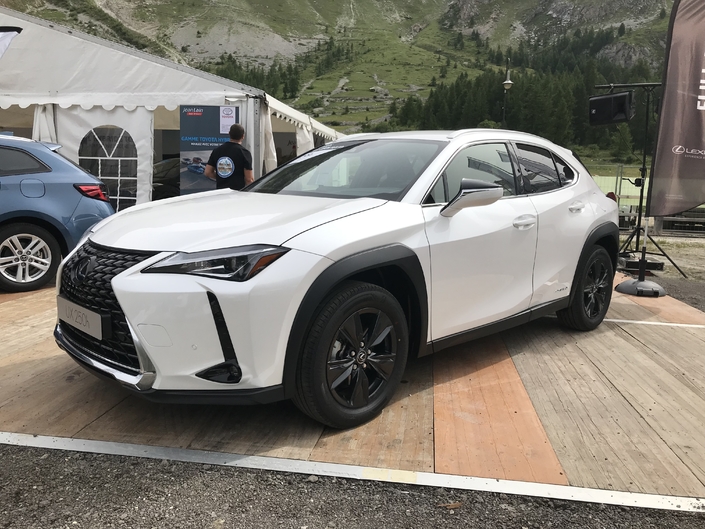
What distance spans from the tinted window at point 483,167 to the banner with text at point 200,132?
672 cm

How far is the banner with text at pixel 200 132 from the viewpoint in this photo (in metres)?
9.74

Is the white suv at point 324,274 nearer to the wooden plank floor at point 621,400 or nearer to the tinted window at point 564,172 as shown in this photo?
the tinted window at point 564,172

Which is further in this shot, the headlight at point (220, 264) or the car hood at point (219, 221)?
the car hood at point (219, 221)

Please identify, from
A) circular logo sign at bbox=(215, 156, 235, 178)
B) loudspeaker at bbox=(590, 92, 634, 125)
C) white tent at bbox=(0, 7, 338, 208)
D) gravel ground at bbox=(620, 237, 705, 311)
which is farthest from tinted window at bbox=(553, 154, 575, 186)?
white tent at bbox=(0, 7, 338, 208)

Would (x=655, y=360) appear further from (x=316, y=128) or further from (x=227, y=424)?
(x=316, y=128)

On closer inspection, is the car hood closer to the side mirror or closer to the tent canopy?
the side mirror

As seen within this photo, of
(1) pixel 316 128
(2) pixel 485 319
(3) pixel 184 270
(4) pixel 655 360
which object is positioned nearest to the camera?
(3) pixel 184 270

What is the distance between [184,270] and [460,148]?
6.25ft

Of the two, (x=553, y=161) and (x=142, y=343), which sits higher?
(x=553, y=161)

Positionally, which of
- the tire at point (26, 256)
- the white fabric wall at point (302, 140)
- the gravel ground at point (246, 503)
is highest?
the white fabric wall at point (302, 140)

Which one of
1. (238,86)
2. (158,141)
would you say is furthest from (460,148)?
(158,141)

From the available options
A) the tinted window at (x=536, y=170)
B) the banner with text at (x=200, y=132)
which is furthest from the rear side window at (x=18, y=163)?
the tinted window at (x=536, y=170)

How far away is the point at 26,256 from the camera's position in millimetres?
5820

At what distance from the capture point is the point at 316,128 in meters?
14.7
